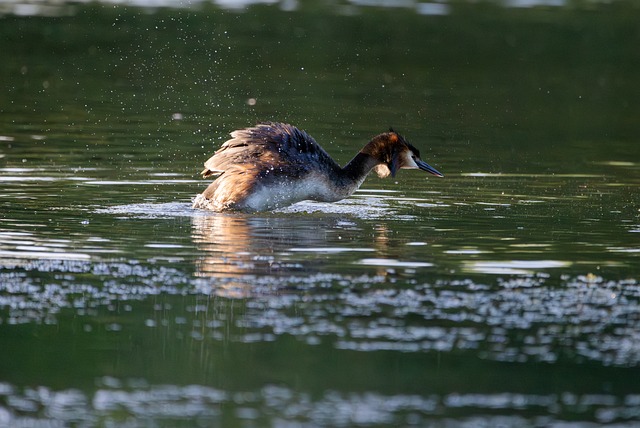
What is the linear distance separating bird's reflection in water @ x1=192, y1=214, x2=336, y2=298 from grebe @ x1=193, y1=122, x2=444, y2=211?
0.73ft

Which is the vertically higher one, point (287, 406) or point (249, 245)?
point (249, 245)

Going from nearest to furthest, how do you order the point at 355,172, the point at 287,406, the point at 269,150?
the point at 287,406 < the point at 269,150 < the point at 355,172

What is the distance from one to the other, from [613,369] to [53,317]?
3.14 metres

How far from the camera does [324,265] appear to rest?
30.7 feet

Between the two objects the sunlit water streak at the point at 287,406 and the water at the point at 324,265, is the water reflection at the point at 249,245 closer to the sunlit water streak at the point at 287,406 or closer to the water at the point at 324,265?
the water at the point at 324,265

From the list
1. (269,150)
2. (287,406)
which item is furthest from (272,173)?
(287,406)

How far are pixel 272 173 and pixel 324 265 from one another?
283 cm

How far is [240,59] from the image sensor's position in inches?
1035

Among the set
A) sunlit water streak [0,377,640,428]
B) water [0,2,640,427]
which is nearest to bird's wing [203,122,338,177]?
water [0,2,640,427]

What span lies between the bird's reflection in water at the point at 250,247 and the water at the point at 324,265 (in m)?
0.04

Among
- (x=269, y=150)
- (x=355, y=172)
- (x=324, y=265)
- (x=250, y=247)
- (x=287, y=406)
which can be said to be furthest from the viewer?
(x=355, y=172)

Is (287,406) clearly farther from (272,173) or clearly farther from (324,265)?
(272,173)

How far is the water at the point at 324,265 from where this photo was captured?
259 inches

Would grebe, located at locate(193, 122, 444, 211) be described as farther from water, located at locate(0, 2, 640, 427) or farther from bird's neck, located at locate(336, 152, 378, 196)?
water, located at locate(0, 2, 640, 427)
